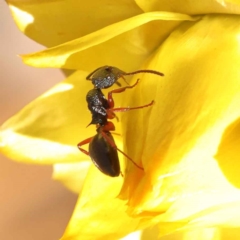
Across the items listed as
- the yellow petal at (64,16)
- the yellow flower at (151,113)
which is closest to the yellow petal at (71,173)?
the yellow flower at (151,113)

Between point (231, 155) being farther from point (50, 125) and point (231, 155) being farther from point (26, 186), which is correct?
point (26, 186)

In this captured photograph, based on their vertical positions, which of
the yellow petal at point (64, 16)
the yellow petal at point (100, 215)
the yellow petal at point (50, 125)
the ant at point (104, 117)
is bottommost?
the yellow petal at point (100, 215)

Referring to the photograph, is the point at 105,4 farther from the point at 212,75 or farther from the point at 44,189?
the point at 44,189

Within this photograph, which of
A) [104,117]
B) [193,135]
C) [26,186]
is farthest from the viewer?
[26,186]

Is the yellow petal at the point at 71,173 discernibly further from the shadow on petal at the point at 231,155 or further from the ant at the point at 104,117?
the shadow on petal at the point at 231,155

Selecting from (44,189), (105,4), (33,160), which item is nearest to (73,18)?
(105,4)

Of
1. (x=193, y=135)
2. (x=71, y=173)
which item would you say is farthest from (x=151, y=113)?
(x=71, y=173)

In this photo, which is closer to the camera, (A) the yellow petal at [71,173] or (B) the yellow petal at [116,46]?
(B) the yellow petal at [116,46]
